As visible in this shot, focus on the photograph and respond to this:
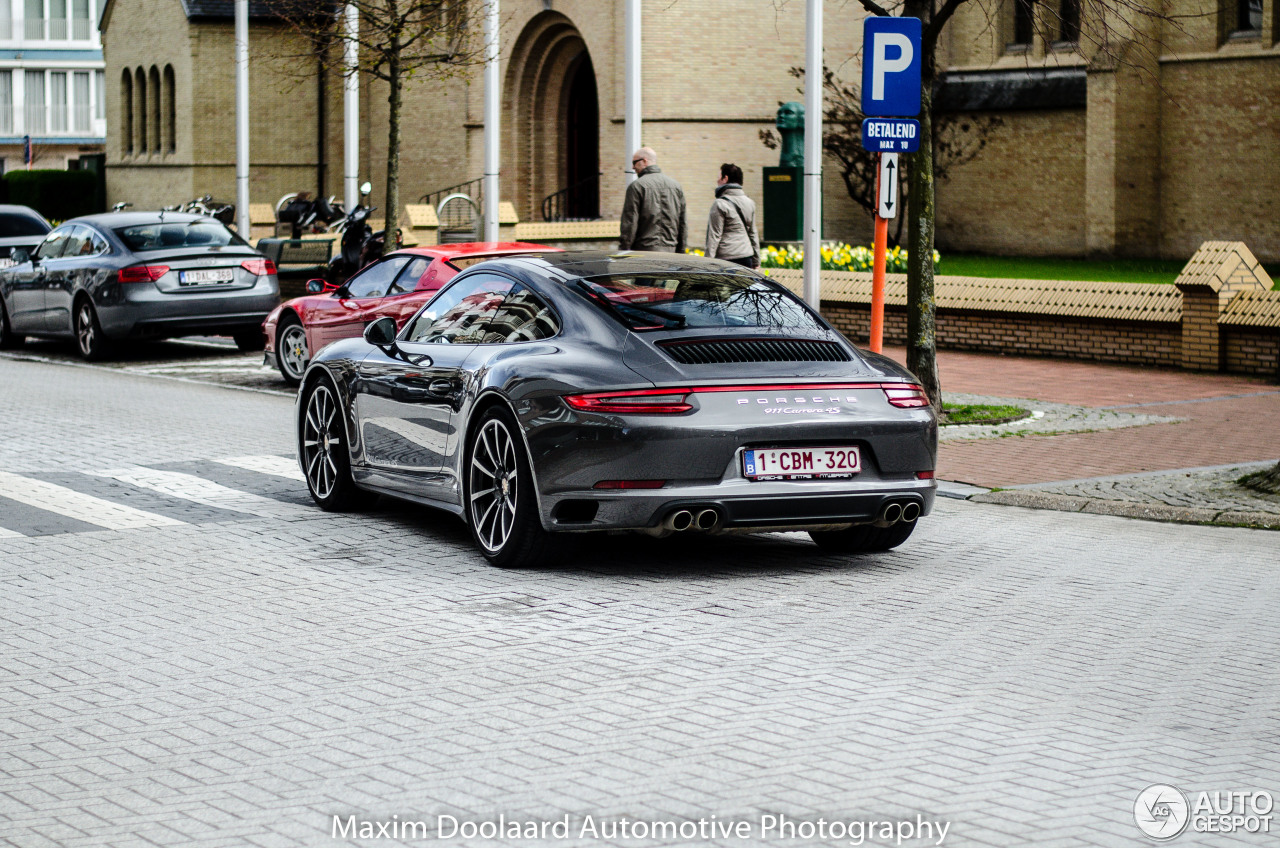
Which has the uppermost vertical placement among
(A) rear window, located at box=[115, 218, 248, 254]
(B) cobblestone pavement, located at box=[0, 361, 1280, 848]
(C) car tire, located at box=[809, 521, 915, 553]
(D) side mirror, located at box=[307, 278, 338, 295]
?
(A) rear window, located at box=[115, 218, 248, 254]

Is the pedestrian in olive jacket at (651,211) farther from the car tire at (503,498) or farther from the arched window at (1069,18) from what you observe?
the arched window at (1069,18)

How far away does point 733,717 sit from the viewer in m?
5.40

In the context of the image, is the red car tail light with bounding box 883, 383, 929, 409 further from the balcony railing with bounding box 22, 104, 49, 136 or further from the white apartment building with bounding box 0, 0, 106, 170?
the balcony railing with bounding box 22, 104, 49, 136

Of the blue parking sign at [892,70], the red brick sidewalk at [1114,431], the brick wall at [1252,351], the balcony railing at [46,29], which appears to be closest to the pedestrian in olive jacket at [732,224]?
the red brick sidewalk at [1114,431]

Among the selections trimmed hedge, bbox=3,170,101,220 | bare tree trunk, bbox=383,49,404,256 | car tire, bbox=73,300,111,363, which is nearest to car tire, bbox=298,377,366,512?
car tire, bbox=73,300,111,363

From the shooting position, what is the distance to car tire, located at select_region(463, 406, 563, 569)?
7.73 meters

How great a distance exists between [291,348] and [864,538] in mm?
9471

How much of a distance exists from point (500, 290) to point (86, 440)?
224 inches

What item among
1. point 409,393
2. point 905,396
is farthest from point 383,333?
point 905,396

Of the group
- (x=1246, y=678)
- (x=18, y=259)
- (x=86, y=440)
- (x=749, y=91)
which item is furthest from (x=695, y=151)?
(x=1246, y=678)

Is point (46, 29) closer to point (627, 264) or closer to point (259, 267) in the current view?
point (259, 267)

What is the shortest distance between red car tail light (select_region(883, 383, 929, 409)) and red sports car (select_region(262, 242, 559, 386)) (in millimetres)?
6095

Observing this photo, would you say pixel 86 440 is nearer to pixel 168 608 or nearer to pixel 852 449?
pixel 168 608

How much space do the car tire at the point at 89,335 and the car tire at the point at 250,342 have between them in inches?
63.8
